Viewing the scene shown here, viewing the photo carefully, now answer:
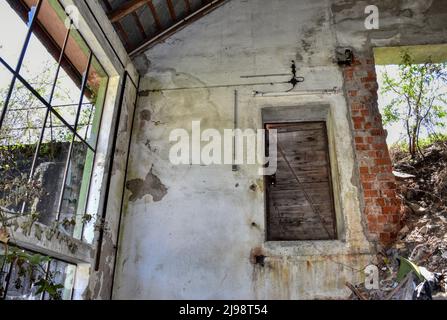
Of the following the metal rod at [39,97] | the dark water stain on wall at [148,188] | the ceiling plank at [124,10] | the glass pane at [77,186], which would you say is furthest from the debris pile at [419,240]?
the ceiling plank at [124,10]

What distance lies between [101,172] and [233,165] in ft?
4.71

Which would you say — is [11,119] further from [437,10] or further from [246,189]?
[437,10]

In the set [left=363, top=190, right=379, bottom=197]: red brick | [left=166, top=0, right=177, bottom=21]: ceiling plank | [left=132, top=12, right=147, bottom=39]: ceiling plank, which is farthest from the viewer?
[left=166, top=0, right=177, bottom=21]: ceiling plank

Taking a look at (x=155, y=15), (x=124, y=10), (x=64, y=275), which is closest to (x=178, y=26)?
(x=155, y=15)

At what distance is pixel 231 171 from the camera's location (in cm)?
408

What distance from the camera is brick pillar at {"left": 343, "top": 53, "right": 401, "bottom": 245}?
3.67 m

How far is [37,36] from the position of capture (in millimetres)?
3395

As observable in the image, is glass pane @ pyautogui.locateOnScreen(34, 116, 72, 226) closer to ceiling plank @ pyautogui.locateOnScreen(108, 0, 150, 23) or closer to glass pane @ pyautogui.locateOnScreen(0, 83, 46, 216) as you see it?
glass pane @ pyautogui.locateOnScreen(0, 83, 46, 216)

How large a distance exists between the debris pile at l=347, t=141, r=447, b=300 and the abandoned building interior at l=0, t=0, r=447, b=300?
0.21m

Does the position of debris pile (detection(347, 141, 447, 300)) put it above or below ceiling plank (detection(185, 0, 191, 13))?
below

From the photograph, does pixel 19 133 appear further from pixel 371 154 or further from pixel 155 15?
pixel 371 154

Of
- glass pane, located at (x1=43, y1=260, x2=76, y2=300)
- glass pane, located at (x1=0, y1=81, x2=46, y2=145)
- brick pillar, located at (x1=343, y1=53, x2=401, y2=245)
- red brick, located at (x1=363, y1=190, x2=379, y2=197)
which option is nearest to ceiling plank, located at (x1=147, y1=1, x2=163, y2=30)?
glass pane, located at (x1=0, y1=81, x2=46, y2=145)

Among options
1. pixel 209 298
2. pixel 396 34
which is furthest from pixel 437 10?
pixel 209 298

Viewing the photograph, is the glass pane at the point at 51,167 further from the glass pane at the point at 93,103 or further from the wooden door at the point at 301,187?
the wooden door at the point at 301,187
